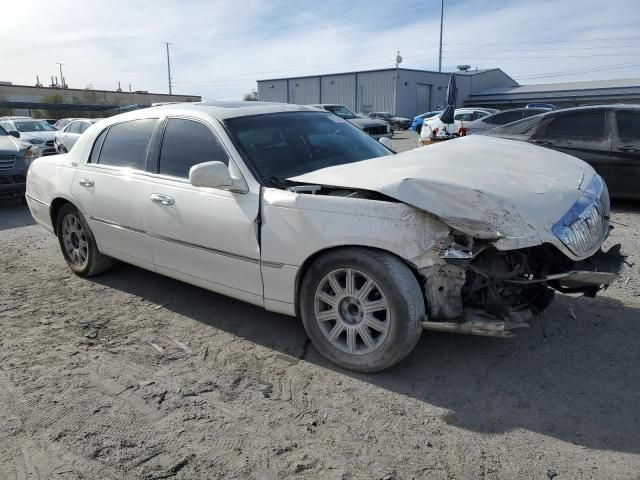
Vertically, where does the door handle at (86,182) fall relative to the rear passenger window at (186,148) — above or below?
below

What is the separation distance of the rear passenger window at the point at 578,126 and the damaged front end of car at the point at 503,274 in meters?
4.79

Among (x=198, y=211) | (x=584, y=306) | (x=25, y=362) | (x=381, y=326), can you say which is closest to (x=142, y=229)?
(x=198, y=211)

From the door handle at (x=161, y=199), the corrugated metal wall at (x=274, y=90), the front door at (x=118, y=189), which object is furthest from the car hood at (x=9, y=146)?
the corrugated metal wall at (x=274, y=90)

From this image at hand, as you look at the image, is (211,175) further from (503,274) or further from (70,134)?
(70,134)

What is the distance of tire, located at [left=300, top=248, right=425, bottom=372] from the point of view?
2967 mm

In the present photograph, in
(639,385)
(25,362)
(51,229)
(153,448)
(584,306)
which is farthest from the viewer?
(51,229)

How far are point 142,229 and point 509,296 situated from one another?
2.86 m

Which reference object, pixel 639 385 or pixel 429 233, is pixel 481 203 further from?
pixel 639 385

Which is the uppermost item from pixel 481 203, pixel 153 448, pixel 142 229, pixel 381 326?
pixel 481 203

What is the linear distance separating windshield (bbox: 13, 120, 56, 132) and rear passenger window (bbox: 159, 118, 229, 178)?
16898 millimetres

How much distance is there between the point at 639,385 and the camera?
3.02 metres

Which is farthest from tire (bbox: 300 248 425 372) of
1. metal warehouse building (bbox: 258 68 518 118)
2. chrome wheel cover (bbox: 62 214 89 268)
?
metal warehouse building (bbox: 258 68 518 118)

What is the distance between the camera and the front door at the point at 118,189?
14.0 ft

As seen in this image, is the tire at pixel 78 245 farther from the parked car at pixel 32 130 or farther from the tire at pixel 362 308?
the parked car at pixel 32 130
